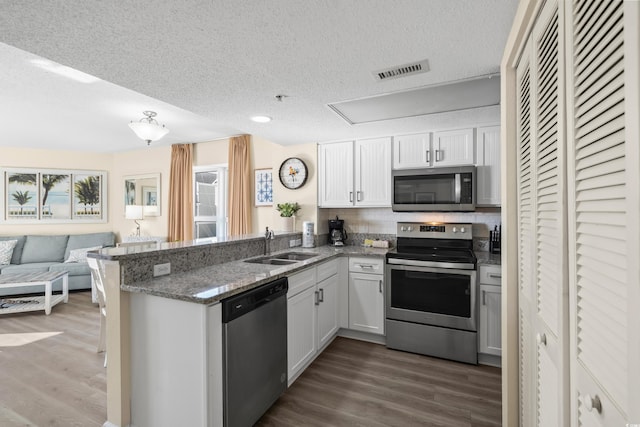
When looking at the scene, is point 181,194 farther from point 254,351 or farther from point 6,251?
point 254,351

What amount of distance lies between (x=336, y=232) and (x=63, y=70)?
3063mm

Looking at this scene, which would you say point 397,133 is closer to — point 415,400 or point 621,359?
point 415,400

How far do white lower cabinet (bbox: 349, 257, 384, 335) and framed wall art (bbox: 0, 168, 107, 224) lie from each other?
18.1ft

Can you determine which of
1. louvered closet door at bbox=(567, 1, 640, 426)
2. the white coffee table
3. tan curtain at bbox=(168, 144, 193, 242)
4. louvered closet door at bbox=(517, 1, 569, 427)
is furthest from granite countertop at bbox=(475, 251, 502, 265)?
the white coffee table

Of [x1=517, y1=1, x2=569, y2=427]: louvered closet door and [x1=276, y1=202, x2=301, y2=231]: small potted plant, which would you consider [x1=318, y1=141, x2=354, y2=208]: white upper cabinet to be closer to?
[x1=276, y1=202, x2=301, y2=231]: small potted plant

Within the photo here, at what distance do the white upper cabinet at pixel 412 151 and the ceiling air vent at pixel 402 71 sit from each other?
54.7 inches

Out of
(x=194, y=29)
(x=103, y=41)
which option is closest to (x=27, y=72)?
(x=103, y=41)

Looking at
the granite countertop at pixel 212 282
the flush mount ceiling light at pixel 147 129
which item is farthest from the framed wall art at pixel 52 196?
the granite countertop at pixel 212 282

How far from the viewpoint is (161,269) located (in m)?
1.99

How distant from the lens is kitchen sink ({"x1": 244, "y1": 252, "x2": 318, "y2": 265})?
274 centimetres

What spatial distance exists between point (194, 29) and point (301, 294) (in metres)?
1.88

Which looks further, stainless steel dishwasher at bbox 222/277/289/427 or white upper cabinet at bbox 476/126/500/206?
white upper cabinet at bbox 476/126/500/206

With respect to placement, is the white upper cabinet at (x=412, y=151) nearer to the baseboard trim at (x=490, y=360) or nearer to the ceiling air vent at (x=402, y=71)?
the ceiling air vent at (x=402, y=71)

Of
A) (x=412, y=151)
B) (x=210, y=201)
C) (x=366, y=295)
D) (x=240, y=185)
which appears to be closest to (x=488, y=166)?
(x=412, y=151)
